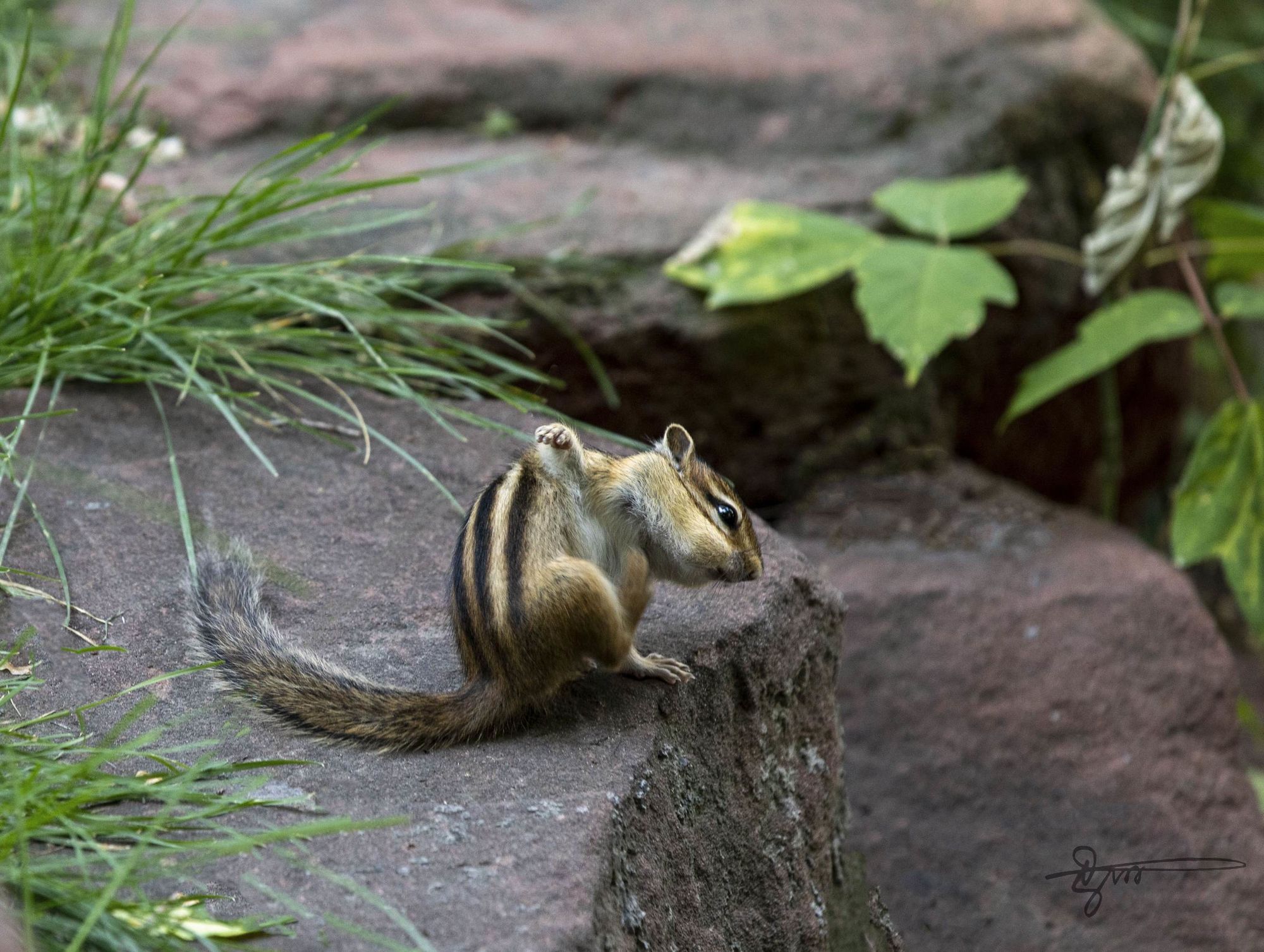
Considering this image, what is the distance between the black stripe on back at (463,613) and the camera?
2.54 meters

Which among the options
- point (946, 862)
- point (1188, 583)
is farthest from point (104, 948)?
point (1188, 583)

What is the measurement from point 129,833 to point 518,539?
885mm

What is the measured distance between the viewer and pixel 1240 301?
181 inches

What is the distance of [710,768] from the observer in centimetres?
283

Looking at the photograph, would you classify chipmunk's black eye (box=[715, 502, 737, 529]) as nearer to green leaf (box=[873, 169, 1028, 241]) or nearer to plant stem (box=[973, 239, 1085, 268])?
green leaf (box=[873, 169, 1028, 241])

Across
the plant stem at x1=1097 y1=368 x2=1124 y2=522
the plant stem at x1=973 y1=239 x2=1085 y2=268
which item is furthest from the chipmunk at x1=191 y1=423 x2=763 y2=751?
the plant stem at x1=1097 y1=368 x2=1124 y2=522

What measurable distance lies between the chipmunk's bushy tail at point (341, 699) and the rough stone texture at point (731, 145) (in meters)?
2.20

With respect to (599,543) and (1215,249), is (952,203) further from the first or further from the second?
(599,543)

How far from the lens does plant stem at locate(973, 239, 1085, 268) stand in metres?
5.00

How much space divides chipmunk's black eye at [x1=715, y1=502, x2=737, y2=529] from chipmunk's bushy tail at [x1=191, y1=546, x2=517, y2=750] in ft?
2.12

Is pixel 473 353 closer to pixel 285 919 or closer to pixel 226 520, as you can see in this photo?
pixel 226 520

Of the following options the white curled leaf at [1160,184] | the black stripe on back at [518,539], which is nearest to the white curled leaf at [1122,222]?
the white curled leaf at [1160,184]
